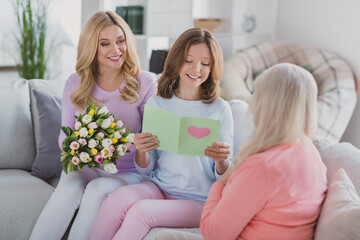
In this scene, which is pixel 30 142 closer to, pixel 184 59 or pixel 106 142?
pixel 106 142

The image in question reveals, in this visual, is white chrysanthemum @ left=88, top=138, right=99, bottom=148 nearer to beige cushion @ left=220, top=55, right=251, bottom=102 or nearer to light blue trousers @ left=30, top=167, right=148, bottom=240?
light blue trousers @ left=30, top=167, right=148, bottom=240

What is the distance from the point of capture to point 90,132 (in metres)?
2.10

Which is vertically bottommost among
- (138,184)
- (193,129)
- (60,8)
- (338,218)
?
(138,184)

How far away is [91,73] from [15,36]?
7.19ft

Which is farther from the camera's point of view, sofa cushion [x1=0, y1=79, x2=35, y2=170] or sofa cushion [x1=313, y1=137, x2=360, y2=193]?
sofa cushion [x1=0, y1=79, x2=35, y2=170]

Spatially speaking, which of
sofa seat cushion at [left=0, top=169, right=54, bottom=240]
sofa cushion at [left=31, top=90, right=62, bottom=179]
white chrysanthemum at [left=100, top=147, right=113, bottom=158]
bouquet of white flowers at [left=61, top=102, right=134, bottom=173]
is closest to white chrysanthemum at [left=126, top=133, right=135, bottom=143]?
bouquet of white flowers at [left=61, top=102, right=134, bottom=173]

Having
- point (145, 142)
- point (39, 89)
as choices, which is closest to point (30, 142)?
point (39, 89)

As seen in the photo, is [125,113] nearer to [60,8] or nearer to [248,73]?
[248,73]

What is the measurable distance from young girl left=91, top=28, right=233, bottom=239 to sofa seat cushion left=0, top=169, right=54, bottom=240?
441 millimetres

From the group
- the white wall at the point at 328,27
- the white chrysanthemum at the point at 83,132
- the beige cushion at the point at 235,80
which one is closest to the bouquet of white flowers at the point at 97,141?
the white chrysanthemum at the point at 83,132

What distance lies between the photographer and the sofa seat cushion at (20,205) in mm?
2242

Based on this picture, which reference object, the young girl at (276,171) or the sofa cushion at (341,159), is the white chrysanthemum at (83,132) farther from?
the sofa cushion at (341,159)

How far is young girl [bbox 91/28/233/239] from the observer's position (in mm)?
1915

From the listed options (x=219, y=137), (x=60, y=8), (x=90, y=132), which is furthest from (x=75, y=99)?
(x=60, y=8)
